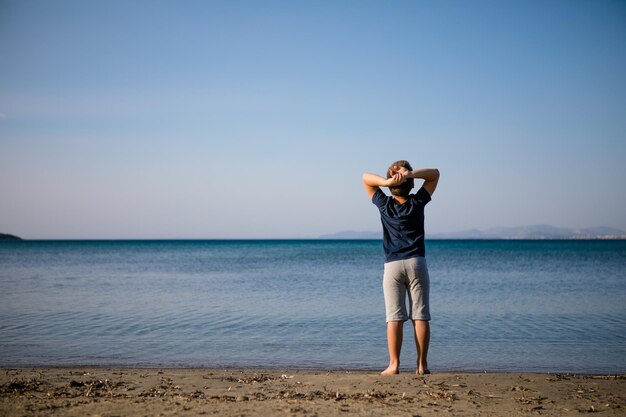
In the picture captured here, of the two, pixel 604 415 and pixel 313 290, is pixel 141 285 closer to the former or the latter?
pixel 313 290

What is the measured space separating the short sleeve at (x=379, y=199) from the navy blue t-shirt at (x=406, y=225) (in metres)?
0.05

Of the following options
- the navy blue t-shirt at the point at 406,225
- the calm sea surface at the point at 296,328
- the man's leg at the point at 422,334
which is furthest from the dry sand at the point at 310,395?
the calm sea surface at the point at 296,328

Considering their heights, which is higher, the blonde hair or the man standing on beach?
the blonde hair

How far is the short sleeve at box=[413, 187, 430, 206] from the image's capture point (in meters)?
5.77

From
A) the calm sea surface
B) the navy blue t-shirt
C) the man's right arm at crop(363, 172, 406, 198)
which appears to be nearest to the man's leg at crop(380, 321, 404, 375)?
the navy blue t-shirt

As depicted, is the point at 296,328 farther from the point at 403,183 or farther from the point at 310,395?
the point at 403,183

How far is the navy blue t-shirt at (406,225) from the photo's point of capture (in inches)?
227

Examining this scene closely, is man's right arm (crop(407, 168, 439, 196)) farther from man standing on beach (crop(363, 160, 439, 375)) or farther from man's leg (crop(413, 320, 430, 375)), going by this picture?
man's leg (crop(413, 320, 430, 375))

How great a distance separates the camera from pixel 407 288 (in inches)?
233

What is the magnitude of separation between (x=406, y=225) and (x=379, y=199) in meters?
0.47

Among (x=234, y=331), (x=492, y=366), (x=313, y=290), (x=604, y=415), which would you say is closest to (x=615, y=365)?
(x=492, y=366)

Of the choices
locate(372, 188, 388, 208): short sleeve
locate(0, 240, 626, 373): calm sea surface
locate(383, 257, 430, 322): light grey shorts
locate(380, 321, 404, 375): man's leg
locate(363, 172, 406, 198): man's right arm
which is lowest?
locate(0, 240, 626, 373): calm sea surface

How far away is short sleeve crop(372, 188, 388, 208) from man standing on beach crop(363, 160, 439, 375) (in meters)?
0.01

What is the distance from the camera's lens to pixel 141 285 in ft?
69.7
